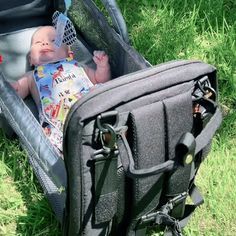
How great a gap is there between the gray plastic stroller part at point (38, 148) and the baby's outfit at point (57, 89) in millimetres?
252

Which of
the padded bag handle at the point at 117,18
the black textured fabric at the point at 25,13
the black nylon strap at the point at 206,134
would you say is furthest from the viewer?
the black textured fabric at the point at 25,13

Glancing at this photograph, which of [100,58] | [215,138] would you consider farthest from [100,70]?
[215,138]

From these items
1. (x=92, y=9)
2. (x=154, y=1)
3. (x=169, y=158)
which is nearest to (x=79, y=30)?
(x=92, y=9)

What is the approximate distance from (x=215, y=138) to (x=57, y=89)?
0.78 m

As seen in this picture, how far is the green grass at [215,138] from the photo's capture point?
229 cm

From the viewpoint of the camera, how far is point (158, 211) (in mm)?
1962

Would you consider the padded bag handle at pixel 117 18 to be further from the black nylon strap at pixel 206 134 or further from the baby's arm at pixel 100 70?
the black nylon strap at pixel 206 134

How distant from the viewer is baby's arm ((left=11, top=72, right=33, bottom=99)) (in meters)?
2.67

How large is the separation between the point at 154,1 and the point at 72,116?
1.81 m

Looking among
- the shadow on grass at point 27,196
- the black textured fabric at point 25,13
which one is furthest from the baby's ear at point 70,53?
the shadow on grass at point 27,196

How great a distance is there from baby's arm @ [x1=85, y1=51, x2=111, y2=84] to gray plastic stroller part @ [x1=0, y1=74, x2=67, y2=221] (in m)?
0.53

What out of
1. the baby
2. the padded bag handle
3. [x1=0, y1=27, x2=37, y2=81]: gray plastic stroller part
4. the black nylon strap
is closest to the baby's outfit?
the baby

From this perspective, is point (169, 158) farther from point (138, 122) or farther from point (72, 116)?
point (72, 116)

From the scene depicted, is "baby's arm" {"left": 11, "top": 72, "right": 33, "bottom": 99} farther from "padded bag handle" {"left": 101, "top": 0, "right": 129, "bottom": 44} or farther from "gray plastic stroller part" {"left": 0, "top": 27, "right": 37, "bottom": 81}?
"padded bag handle" {"left": 101, "top": 0, "right": 129, "bottom": 44}
